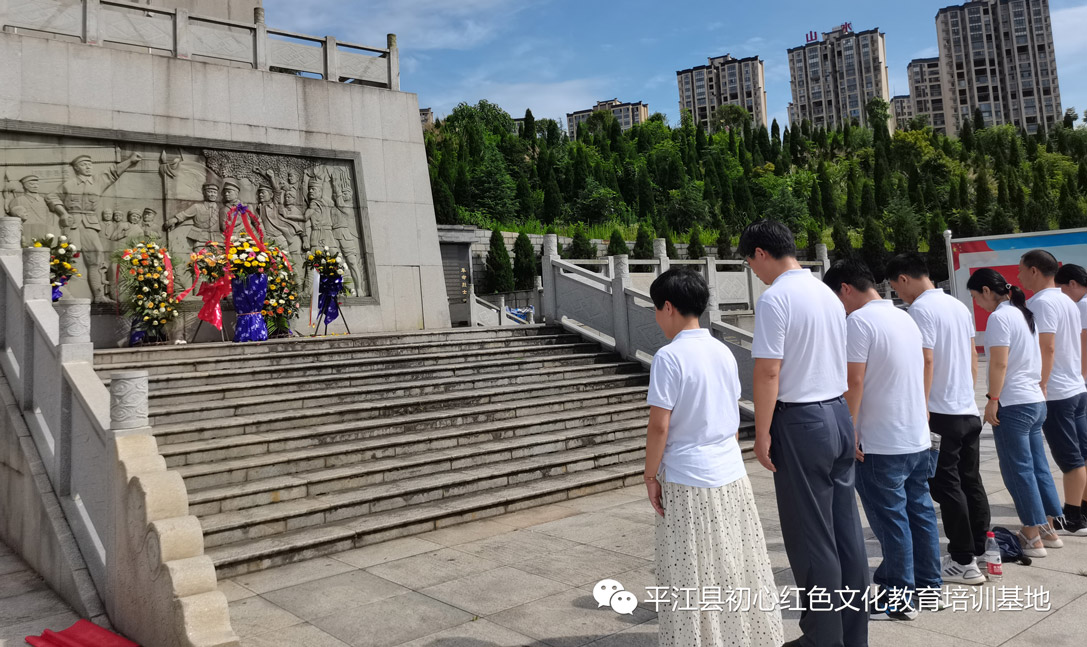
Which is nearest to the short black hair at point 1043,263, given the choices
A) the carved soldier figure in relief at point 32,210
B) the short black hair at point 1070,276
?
the short black hair at point 1070,276

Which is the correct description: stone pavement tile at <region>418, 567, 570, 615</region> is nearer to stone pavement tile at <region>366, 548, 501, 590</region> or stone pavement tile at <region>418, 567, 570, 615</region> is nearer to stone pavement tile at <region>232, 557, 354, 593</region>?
stone pavement tile at <region>366, 548, 501, 590</region>

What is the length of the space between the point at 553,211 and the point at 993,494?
103ft

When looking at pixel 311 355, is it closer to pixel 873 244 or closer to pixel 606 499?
pixel 606 499

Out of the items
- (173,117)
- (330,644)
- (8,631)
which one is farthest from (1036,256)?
(173,117)

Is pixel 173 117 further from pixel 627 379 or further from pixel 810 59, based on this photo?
pixel 810 59

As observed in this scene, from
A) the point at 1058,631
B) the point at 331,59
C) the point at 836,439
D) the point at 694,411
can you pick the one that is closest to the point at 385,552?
the point at 694,411

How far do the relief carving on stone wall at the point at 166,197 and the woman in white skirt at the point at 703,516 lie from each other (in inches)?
350

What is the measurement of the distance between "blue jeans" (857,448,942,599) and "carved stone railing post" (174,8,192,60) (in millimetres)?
11172

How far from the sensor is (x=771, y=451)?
2.88m

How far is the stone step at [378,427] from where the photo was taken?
19.1 feet

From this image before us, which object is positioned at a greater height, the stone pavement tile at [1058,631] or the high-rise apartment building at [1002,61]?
the high-rise apartment building at [1002,61]

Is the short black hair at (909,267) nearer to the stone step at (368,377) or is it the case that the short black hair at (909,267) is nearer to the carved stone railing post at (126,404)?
the carved stone railing post at (126,404)

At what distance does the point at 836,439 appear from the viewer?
275 cm

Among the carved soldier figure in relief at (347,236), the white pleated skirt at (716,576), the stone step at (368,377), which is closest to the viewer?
the white pleated skirt at (716,576)
